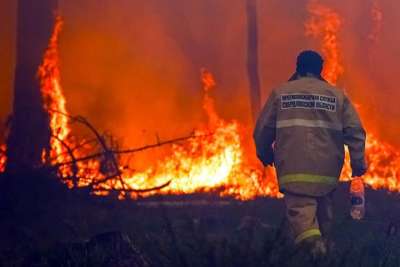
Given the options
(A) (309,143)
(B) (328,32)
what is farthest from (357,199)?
(B) (328,32)

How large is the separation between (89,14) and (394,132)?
6495mm

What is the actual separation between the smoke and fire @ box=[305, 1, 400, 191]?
0.17 metres

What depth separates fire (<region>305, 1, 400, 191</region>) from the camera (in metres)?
13.5

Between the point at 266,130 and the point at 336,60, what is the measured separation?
962cm

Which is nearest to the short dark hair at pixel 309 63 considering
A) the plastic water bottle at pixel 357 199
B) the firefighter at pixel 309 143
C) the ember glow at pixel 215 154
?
the firefighter at pixel 309 143

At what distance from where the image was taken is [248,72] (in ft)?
48.8

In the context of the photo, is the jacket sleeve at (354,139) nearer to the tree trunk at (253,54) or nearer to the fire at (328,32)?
the tree trunk at (253,54)

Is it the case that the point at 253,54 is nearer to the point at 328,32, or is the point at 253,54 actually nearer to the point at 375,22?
the point at 328,32

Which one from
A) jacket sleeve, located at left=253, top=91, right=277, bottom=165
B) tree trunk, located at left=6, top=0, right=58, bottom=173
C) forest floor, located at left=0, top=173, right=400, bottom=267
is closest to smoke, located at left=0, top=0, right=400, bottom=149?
tree trunk, located at left=6, top=0, right=58, bottom=173

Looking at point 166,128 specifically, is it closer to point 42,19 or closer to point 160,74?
point 160,74

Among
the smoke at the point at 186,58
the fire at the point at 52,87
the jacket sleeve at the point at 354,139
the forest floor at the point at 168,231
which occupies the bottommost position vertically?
the forest floor at the point at 168,231

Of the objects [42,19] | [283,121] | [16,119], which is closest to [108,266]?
[283,121]

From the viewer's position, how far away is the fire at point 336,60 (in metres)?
13.5

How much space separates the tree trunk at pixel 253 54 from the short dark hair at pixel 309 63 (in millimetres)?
8530
